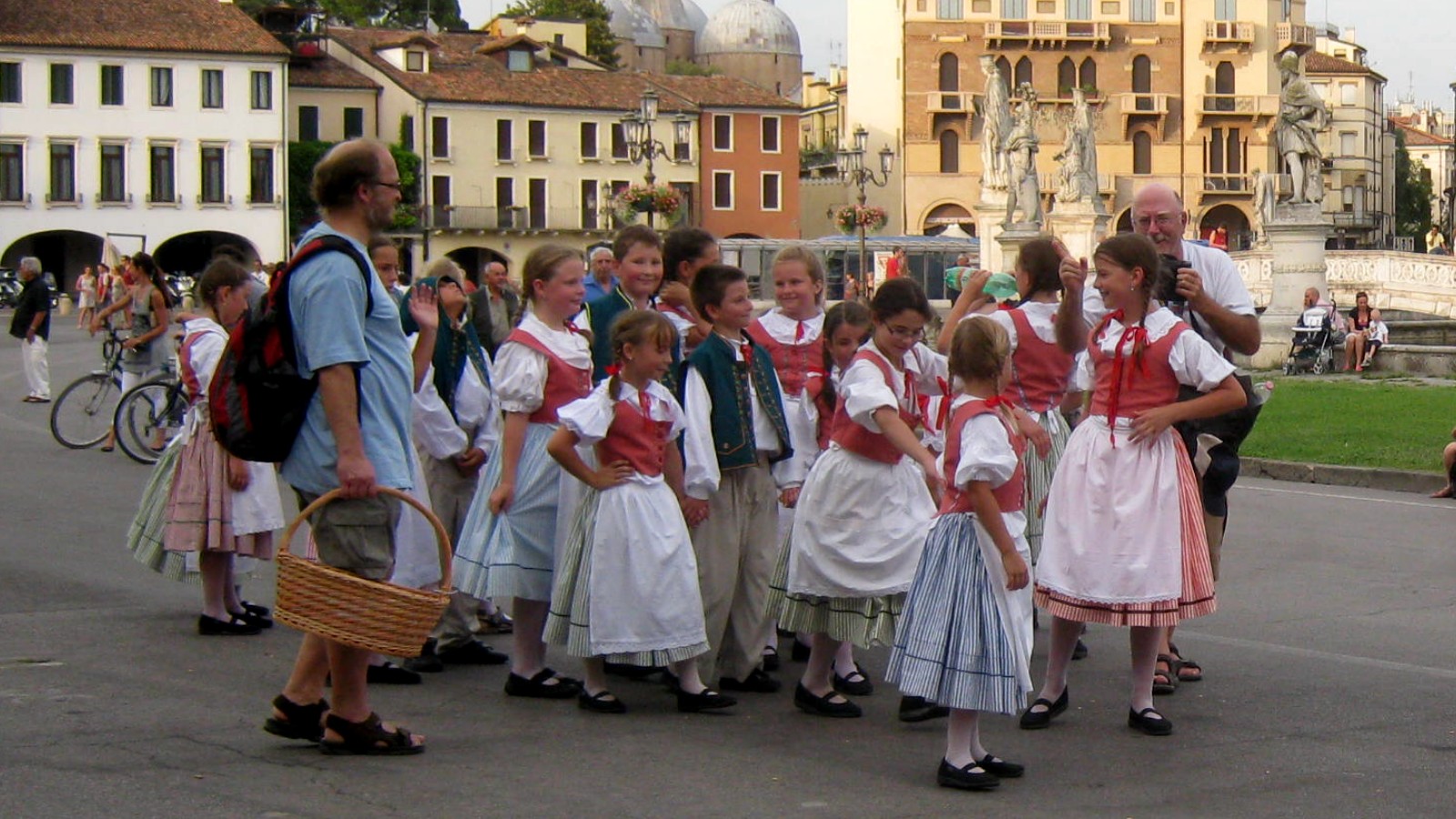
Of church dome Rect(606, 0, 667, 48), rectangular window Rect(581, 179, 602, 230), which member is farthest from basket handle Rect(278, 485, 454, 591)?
church dome Rect(606, 0, 667, 48)

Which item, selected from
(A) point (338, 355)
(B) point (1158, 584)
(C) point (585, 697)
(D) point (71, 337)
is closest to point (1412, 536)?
(B) point (1158, 584)

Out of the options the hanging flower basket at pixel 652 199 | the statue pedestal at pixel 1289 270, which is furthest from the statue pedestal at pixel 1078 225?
the statue pedestal at pixel 1289 270

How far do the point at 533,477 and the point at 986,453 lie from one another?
2267 millimetres

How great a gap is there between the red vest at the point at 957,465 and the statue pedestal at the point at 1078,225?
41.5 m

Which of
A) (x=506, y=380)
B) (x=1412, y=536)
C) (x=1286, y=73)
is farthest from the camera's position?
(x=1286, y=73)

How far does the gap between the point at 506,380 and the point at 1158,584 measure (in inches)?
109

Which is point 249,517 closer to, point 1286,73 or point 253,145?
point 1286,73

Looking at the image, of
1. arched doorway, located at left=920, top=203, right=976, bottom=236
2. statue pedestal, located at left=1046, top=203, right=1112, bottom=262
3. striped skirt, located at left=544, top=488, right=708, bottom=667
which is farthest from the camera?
arched doorway, located at left=920, top=203, right=976, bottom=236

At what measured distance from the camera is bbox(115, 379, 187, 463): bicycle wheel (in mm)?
18219

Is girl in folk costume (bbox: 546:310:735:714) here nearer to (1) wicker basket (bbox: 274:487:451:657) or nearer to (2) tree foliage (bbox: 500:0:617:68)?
(1) wicker basket (bbox: 274:487:451:657)

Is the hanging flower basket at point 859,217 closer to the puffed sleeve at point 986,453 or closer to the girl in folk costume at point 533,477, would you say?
the girl in folk costume at point 533,477

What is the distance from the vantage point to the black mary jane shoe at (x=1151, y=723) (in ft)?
24.7

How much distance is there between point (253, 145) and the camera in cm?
8056

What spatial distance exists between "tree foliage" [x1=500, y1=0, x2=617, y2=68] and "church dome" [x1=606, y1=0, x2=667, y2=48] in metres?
32.3
